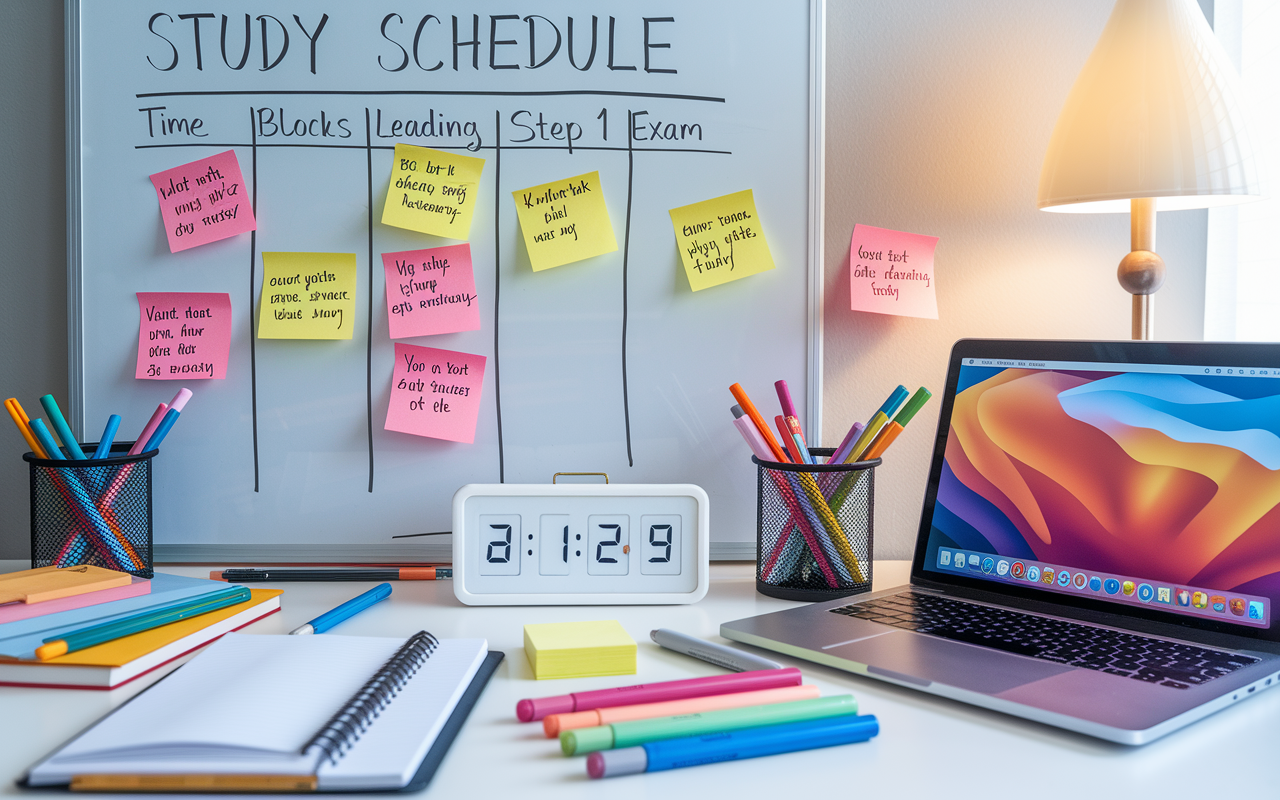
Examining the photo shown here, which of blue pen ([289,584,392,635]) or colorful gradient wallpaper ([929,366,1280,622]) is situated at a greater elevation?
colorful gradient wallpaper ([929,366,1280,622])

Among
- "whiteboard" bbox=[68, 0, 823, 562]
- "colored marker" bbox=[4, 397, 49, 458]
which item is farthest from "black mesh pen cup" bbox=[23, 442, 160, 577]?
"whiteboard" bbox=[68, 0, 823, 562]

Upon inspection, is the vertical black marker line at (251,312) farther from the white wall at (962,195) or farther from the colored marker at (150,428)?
the white wall at (962,195)

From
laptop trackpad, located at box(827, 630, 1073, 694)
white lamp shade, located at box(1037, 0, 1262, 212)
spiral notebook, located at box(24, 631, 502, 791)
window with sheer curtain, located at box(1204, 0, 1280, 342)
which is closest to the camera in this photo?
spiral notebook, located at box(24, 631, 502, 791)

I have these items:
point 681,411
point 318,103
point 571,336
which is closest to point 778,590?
point 681,411

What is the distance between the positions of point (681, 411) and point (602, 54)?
1.43ft

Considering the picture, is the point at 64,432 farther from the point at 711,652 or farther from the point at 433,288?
the point at 711,652

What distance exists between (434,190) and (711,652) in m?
0.64

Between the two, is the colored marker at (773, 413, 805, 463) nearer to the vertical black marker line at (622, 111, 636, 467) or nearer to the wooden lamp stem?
the vertical black marker line at (622, 111, 636, 467)

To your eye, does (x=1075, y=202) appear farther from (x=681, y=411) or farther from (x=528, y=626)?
(x=528, y=626)

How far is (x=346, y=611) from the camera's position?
2.64 ft

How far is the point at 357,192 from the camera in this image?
3.38 feet

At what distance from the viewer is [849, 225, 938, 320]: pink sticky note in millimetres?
1060

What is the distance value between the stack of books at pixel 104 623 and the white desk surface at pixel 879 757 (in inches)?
0.5

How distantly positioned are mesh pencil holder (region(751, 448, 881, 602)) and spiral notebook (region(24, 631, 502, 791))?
368mm
